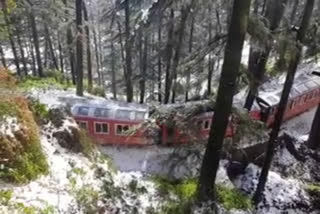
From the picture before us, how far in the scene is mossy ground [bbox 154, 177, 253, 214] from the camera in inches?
258

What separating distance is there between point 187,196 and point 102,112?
795 centimetres

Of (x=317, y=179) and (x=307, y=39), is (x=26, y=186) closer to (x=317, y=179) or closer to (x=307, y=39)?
(x=307, y=39)

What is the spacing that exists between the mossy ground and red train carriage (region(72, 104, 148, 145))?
624 cm

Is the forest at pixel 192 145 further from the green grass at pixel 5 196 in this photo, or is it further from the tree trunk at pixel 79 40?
the tree trunk at pixel 79 40

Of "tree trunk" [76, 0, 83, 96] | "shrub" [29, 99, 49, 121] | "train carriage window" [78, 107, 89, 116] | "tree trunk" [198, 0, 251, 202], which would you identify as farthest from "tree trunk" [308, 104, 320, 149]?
"tree trunk" [76, 0, 83, 96]

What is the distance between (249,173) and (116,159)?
5.33m

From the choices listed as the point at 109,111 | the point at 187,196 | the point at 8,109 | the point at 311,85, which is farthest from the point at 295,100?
the point at 8,109

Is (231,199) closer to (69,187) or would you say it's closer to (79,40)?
(69,187)

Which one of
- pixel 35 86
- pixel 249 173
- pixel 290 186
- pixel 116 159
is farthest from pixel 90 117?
pixel 290 186

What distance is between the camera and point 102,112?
14.5 m

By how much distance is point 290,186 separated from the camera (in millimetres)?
9844

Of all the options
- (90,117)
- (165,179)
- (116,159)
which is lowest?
(116,159)

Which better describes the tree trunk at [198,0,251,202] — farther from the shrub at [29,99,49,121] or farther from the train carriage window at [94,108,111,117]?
the train carriage window at [94,108,111,117]

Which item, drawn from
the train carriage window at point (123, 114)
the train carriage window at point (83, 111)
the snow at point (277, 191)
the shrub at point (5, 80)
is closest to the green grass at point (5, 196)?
the shrub at point (5, 80)
